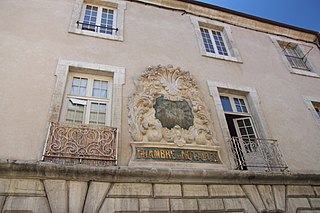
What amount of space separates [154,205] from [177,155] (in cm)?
107

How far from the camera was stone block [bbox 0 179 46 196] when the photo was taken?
3.39 meters

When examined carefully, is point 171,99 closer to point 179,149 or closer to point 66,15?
point 179,149

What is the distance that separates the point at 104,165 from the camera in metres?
3.98

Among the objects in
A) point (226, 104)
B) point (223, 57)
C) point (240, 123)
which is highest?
point (223, 57)

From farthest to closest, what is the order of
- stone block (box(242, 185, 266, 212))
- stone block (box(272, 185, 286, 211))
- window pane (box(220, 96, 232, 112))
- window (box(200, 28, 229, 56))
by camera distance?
window (box(200, 28, 229, 56)) → window pane (box(220, 96, 232, 112)) → stone block (box(272, 185, 286, 211)) → stone block (box(242, 185, 266, 212))

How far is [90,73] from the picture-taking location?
5395 millimetres

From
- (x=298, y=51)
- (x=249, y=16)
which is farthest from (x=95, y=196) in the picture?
(x=298, y=51)

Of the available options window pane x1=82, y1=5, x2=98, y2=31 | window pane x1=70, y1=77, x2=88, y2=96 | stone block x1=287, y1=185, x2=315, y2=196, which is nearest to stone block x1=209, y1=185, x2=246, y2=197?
stone block x1=287, y1=185, x2=315, y2=196

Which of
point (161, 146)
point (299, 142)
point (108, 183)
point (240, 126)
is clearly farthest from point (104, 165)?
point (299, 142)

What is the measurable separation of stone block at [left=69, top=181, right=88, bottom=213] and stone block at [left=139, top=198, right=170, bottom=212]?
0.89 meters

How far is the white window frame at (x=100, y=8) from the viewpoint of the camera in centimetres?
602

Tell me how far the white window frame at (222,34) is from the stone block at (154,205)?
435 cm

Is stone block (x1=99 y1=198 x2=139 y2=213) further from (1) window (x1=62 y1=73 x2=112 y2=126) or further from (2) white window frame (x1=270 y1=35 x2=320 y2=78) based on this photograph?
(2) white window frame (x1=270 y1=35 x2=320 y2=78)

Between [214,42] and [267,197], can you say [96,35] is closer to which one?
[214,42]
